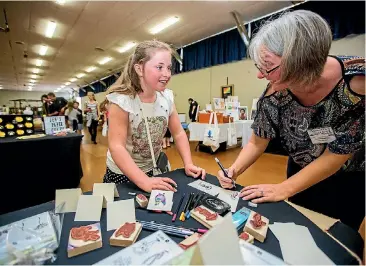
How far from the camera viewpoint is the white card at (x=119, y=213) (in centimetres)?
53

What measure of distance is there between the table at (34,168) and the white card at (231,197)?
186 cm

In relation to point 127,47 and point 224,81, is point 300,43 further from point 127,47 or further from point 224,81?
point 127,47

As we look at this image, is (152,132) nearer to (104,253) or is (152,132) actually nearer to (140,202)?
(140,202)

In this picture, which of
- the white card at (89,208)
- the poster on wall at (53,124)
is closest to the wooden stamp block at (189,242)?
the white card at (89,208)

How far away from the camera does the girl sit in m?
0.79

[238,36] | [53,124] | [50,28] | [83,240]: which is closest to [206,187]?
[83,240]

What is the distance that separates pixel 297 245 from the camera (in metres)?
0.45

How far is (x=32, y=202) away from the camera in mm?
1981

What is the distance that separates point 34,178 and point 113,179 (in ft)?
4.94

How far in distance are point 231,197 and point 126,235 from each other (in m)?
0.35

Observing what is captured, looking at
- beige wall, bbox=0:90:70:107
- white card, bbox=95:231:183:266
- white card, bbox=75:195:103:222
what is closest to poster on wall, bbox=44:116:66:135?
white card, bbox=75:195:103:222

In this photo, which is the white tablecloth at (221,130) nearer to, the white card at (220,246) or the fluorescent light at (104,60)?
the white card at (220,246)

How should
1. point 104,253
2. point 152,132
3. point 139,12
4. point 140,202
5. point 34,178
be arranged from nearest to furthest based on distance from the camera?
point 104,253 < point 140,202 < point 152,132 < point 34,178 < point 139,12

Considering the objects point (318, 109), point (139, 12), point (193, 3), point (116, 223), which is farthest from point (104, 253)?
point (139, 12)
